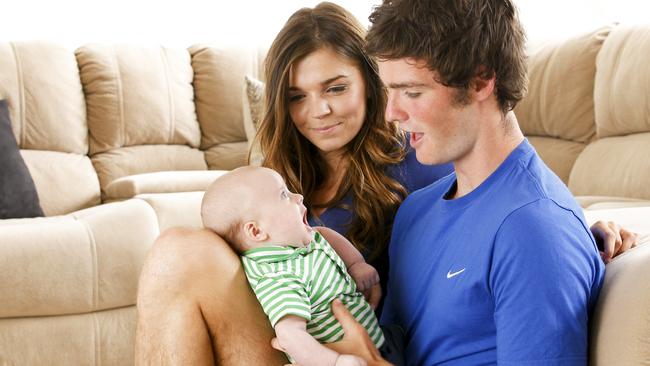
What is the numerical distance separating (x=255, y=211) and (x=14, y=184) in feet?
7.25

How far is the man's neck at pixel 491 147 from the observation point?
4.57 feet

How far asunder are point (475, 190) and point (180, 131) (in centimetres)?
317

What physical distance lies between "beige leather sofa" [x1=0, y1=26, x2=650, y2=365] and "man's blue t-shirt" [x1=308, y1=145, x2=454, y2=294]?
1.41 ft

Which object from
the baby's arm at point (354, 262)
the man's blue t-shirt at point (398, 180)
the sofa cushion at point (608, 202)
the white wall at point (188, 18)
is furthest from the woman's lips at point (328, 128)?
the white wall at point (188, 18)

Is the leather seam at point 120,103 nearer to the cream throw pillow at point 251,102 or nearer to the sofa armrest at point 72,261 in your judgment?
the cream throw pillow at point 251,102

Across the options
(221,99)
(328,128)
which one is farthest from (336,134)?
(221,99)

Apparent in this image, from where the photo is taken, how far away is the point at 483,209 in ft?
4.44

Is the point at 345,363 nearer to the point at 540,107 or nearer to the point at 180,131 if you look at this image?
the point at 540,107

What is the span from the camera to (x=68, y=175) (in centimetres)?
397

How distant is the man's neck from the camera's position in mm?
1393

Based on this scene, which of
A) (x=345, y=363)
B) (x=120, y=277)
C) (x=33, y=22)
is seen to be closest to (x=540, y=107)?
(x=120, y=277)

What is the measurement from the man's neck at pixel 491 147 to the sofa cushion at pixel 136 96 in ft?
10.1

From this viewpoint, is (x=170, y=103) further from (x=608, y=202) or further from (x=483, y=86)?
(x=483, y=86)

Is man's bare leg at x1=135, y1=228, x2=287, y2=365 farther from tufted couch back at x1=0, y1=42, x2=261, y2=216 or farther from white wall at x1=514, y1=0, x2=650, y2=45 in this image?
white wall at x1=514, y1=0, x2=650, y2=45
